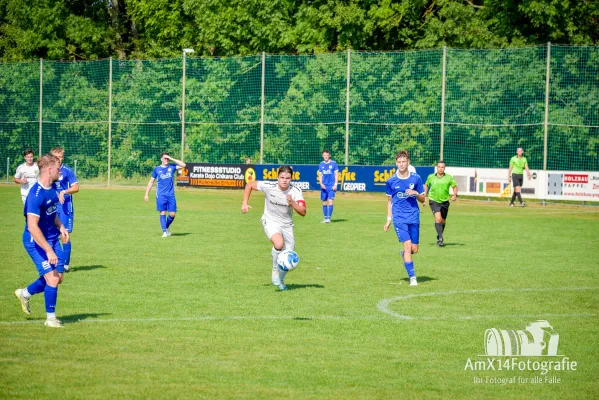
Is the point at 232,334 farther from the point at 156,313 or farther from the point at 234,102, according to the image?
the point at 234,102

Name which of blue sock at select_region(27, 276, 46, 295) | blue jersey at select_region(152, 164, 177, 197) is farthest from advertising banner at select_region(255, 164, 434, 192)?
blue sock at select_region(27, 276, 46, 295)

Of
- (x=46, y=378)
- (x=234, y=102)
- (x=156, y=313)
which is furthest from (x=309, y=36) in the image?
(x=46, y=378)

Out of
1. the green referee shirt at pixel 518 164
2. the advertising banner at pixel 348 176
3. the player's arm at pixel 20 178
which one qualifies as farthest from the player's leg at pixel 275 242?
the advertising banner at pixel 348 176

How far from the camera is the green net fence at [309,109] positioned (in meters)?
39.5

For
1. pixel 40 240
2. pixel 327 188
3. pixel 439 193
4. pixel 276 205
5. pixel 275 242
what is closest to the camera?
pixel 40 240

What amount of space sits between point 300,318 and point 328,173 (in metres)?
17.5

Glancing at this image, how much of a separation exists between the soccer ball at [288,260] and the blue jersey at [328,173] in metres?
14.9

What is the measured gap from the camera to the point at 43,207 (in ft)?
37.2

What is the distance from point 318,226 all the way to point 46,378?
19.5 meters

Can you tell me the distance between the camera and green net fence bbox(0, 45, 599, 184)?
3953cm

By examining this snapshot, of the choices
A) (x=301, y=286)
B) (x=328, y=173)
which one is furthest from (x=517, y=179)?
(x=301, y=286)

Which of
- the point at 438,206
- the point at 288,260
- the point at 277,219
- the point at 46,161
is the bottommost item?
the point at 288,260

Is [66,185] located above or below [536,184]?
above

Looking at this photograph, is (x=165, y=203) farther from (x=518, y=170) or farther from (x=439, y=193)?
(x=518, y=170)
